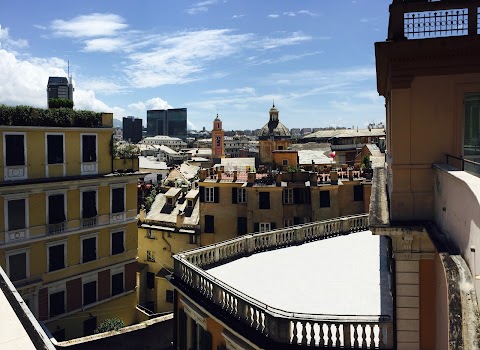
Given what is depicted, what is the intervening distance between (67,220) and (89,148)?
4.56 metres

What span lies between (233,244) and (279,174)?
1960cm

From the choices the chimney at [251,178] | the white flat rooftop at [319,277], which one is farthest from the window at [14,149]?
the chimney at [251,178]

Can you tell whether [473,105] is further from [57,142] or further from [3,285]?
[57,142]

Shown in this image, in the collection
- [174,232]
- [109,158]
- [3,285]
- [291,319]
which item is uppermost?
[109,158]

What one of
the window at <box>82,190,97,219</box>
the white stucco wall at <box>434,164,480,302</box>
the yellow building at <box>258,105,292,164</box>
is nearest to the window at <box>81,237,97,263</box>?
the window at <box>82,190,97,219</box>

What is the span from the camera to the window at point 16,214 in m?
24.3

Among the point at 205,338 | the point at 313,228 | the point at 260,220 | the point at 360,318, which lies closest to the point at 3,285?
the point at 360,318

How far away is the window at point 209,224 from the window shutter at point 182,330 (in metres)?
22.0

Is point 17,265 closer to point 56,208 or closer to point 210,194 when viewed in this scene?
point 56,208

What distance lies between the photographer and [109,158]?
95.1 ft

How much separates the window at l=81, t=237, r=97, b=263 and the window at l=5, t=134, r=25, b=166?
6226 mm

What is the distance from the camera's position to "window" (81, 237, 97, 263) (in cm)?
2789

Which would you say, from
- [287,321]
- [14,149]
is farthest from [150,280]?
[287,321]

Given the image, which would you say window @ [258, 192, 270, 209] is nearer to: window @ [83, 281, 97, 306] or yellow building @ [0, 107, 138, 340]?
yellow building @ [0, 107, 138, 340]
